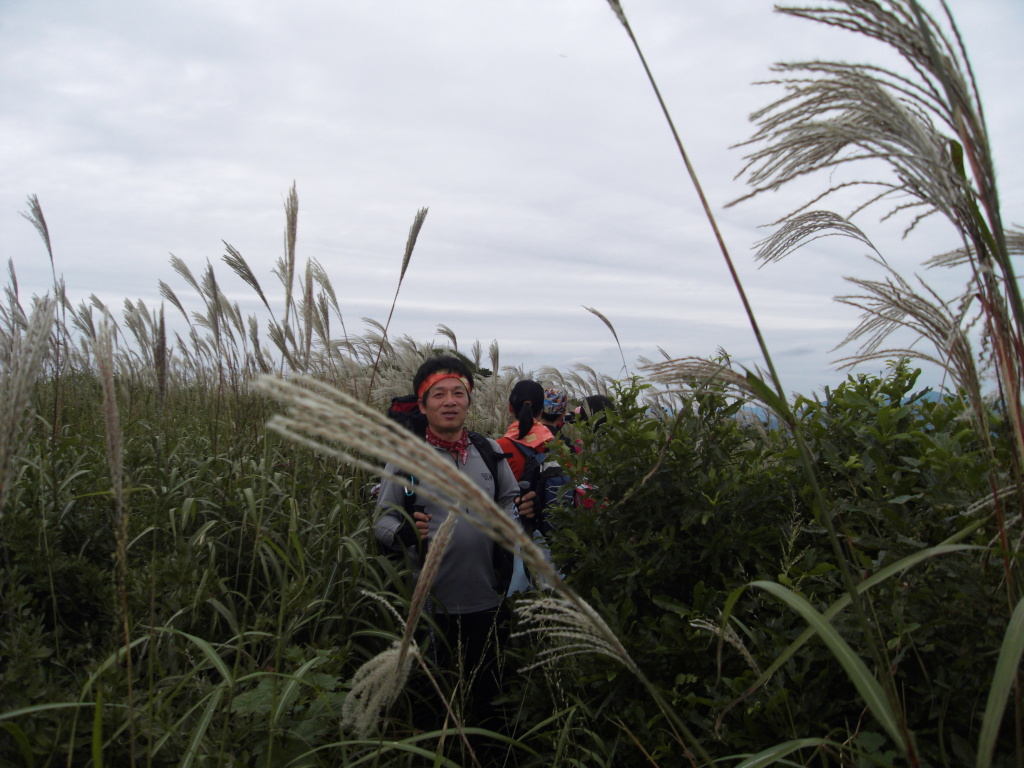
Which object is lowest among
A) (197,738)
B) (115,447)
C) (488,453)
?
(197,738)

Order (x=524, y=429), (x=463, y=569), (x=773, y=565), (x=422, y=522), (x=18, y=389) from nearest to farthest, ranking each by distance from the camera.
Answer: (x=18, y=389) < (x=773, y=565) < (x=422, y=522) < (x=463, y=569) < (x=524, y=429)

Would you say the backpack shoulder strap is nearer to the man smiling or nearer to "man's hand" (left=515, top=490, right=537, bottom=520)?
the man smiling

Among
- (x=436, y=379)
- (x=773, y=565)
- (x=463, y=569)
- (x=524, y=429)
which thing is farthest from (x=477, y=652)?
(x=773, y=565)

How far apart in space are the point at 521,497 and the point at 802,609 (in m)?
2.90

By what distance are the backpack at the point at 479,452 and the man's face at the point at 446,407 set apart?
0.47 feet

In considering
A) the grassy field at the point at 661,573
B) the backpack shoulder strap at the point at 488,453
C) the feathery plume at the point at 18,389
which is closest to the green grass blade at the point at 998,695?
the grassy field at the point at 661,573

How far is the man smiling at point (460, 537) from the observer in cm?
306

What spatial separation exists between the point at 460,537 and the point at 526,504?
0.62m

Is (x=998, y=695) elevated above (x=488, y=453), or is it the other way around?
(x=488, y=453)

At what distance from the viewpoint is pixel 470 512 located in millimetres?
3664

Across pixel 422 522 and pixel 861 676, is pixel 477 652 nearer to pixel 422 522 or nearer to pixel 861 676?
pixel 422 522

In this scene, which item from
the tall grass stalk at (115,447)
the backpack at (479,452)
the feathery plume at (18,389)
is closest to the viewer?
the feathery plume at (18,389)

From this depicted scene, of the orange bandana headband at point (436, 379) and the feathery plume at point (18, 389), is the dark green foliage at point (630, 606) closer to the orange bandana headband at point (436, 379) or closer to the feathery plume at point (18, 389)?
the feathery plume at point (18, 389)

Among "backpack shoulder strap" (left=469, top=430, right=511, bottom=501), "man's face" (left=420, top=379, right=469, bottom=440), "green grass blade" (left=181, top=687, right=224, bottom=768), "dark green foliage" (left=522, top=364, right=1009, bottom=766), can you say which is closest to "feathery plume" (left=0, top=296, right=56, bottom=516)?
"green grass blade" (left=181, top=687, right=224, bottom=768)
